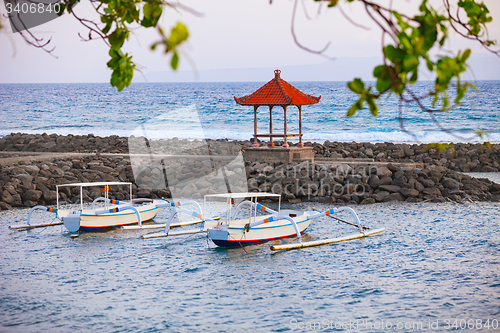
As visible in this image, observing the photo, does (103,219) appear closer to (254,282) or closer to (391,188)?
(254,282)

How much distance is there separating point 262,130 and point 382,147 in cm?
3087


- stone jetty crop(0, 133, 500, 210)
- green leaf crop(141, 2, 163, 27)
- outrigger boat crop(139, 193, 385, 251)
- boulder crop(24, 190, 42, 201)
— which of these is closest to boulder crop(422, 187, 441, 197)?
stone jetty crop(0, 133, 500, 210)

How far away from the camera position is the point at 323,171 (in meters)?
19.4

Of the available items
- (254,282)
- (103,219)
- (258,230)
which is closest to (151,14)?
(254,282)

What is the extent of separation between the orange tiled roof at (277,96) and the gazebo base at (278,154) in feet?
6.33

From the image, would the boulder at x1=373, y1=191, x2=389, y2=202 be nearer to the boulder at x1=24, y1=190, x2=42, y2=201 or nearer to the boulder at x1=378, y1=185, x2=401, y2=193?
the boulder at x1=378, y1=185, x2=401, y2=193

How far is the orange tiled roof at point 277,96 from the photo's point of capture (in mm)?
19875

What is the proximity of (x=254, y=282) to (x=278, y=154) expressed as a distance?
36.7 feet

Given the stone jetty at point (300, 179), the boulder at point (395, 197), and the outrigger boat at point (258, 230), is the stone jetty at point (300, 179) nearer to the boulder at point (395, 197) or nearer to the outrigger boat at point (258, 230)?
the boulder at point (395, 197)

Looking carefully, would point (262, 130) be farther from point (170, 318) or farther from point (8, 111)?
point (170, 318)

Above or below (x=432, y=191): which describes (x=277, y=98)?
above

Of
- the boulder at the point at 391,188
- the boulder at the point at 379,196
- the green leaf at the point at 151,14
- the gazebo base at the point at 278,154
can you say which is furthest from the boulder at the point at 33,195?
the green leaf at the point at 151,14

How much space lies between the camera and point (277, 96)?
792 inches

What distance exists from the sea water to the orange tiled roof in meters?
7.14
